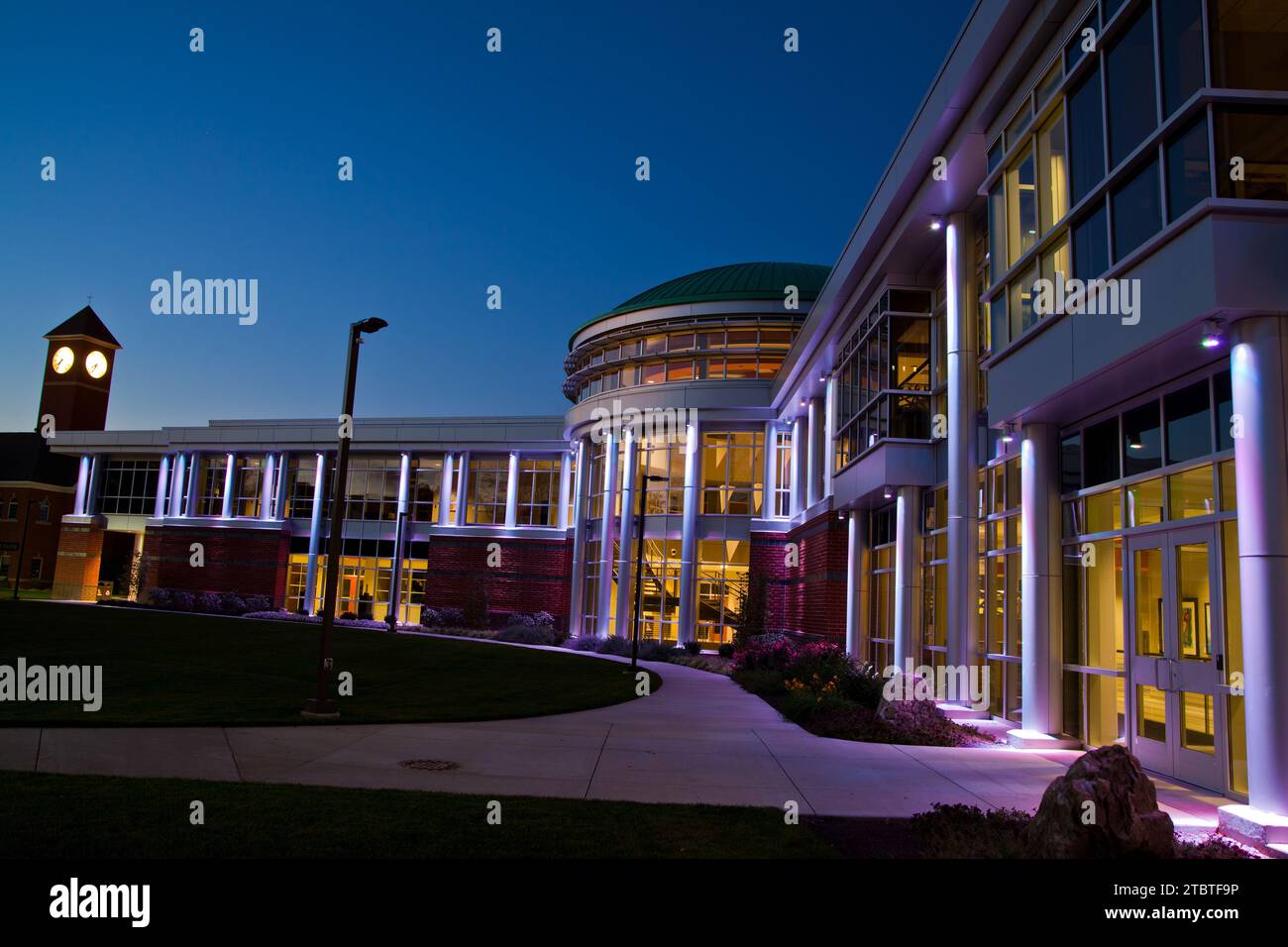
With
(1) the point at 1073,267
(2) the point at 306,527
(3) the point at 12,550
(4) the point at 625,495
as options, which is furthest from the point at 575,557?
(3) the point at 12,550

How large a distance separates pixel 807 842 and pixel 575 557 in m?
30.7

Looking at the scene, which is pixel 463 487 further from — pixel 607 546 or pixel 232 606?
pixel 607 546

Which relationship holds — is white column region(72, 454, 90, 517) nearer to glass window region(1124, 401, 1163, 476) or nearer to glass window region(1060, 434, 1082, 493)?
glass window region(1060, 434, 1082, 493)

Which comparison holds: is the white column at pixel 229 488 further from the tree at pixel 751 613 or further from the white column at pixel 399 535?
the tree at pixel 751 613

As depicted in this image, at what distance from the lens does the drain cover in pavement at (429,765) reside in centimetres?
975

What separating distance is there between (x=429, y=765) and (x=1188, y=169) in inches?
375

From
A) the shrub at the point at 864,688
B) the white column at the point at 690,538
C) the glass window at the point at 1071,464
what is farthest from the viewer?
the white column at the point at 690,538

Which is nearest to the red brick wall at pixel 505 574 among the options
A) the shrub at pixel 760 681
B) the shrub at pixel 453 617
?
the shrub at pixel 453 617

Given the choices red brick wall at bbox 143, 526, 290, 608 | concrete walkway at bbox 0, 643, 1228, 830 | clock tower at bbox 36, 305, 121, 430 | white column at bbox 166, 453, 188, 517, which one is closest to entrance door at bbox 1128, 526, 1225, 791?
concrete walkway at bbox 0, 643, 1228, 830

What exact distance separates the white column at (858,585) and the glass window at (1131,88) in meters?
13.0

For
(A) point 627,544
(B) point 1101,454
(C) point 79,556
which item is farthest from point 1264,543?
(C) point 79,556

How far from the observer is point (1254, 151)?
8.34 m

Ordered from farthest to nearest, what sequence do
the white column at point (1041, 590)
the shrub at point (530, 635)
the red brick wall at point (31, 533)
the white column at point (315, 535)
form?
the red brick wall at point (31, 533) < the white column at point (315, 535) < the shrub at point (530, 635) < the white column at point (1041, 590)

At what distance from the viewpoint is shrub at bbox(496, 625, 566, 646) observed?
1396 inches
